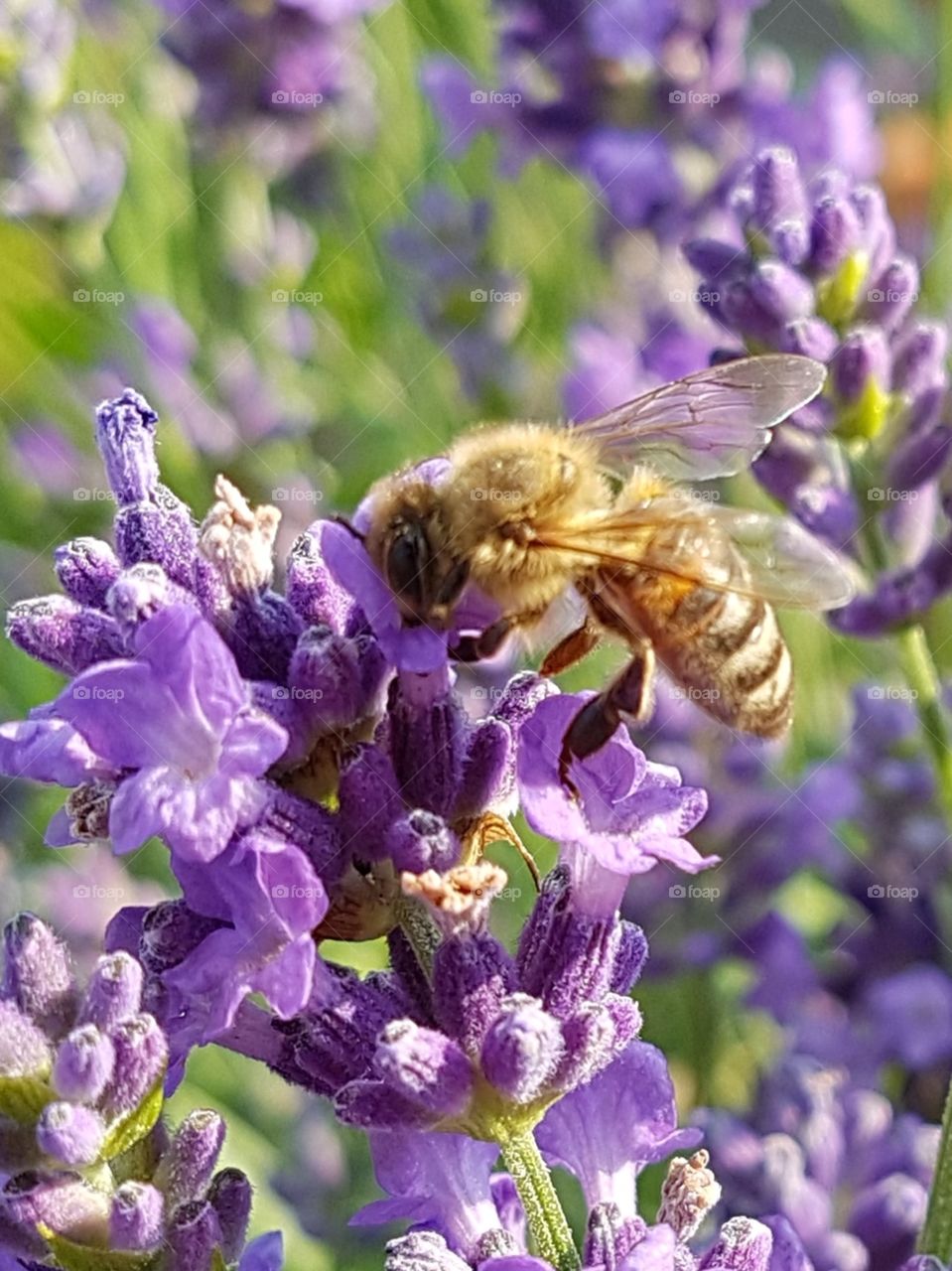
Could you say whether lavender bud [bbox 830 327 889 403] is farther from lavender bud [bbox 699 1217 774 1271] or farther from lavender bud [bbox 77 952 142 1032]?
lavender bud [bbox 77 952 142 1032]

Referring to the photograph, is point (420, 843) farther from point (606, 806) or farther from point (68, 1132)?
point (68, 1132)
